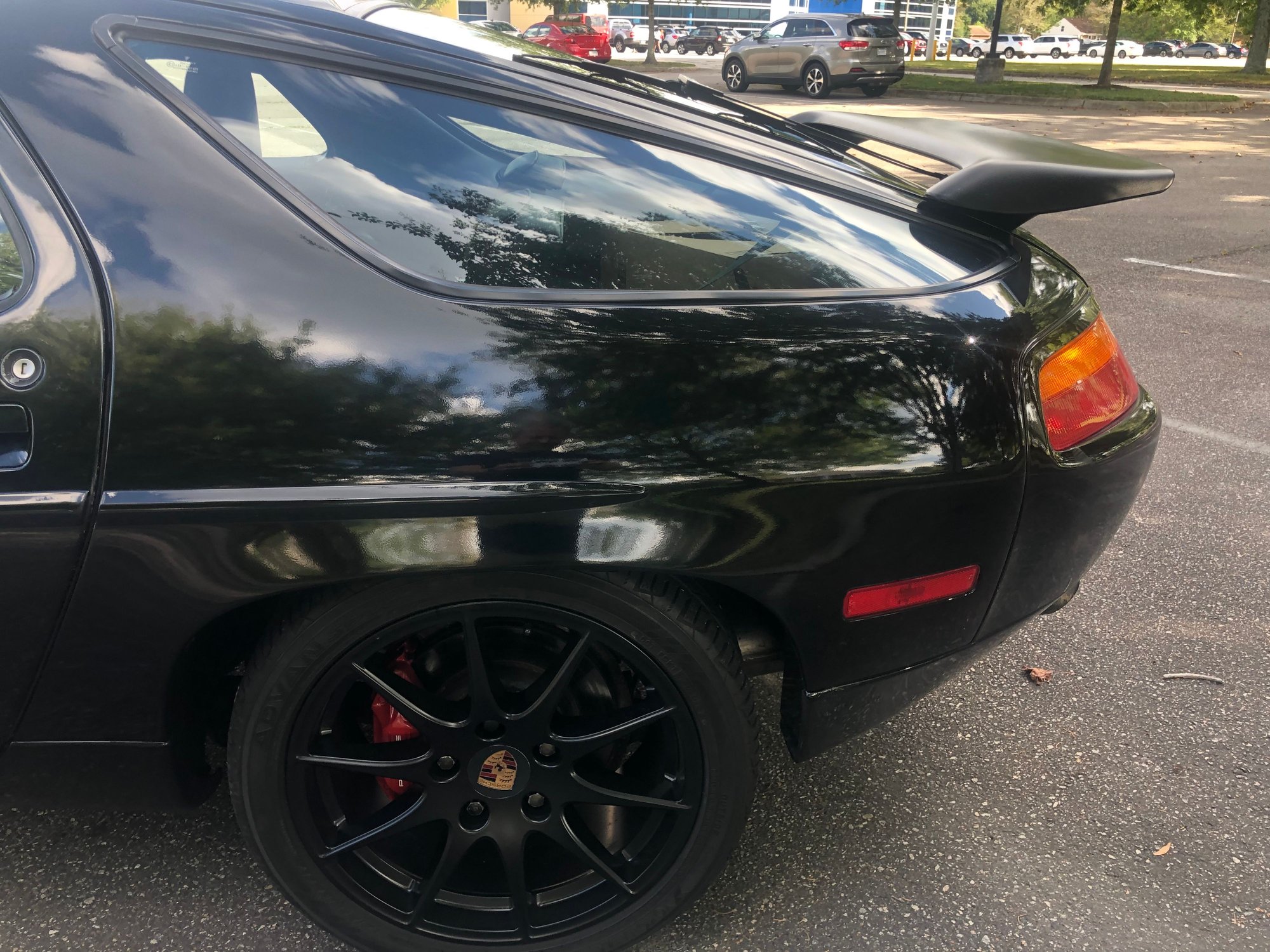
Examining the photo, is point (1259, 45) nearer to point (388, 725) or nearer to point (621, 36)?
point (388, 725)

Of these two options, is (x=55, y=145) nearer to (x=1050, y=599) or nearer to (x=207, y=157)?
(x=207, y=157)

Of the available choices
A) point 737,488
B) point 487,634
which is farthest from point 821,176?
point 487,634

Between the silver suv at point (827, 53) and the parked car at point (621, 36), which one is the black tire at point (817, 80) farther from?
the parked car at point (621, 36)

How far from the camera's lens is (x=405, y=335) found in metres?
1.43

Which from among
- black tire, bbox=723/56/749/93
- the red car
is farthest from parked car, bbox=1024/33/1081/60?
black tire, bbox=723/56/749/93

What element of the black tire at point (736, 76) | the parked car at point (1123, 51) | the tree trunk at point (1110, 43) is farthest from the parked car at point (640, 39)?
the tree trunk at point (1110, 43)

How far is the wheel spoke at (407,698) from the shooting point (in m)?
1.55

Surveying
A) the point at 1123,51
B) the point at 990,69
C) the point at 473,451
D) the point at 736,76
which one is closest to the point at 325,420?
the point at 473,451

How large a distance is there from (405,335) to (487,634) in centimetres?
53

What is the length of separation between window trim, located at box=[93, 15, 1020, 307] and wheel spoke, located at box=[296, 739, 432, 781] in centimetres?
74

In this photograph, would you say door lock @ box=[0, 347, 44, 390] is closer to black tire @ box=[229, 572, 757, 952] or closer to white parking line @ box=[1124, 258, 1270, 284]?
black tire @ box=[229, 572, 757, 952]

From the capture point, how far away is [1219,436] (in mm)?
3971

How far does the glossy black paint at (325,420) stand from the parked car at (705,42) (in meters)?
55.5

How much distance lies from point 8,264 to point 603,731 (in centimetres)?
113
